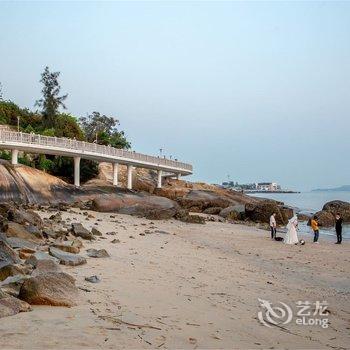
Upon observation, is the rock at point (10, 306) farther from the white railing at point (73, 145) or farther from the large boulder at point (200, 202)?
the large boulder at point (200, 202)

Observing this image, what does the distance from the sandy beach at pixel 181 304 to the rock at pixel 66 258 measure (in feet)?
0.60

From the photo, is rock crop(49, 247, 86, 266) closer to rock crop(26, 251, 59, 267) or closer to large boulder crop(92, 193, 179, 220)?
rock crop(26, 251, 59, 267)

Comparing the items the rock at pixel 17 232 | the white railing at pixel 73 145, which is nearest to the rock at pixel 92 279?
the rock at pixel 17 232

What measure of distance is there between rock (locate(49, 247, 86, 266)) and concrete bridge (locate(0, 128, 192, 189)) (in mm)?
24560

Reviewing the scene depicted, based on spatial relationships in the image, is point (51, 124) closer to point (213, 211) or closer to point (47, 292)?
point (213, 211)

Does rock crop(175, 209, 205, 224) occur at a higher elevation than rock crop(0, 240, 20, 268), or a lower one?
higher

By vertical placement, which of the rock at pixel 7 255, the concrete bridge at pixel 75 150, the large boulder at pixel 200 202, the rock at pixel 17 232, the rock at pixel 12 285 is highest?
the concrete bridge at pixel 75 150

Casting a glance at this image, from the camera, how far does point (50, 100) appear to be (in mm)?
56906

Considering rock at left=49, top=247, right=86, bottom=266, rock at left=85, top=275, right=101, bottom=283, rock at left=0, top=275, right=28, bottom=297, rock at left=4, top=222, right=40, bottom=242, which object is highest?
rock at left=4, top=222, right=40, bottom=242

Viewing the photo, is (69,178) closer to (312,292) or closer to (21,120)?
(21,120)

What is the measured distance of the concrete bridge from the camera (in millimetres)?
33531

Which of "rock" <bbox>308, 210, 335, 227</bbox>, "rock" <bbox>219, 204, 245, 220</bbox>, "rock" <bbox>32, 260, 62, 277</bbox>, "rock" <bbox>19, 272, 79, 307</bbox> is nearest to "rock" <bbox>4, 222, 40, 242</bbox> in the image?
"rock" <bbox>32, 260, 62, 277</bbox>

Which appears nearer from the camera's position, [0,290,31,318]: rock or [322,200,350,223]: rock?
[0,290,31,318]: rock

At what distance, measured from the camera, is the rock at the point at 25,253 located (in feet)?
30.8
